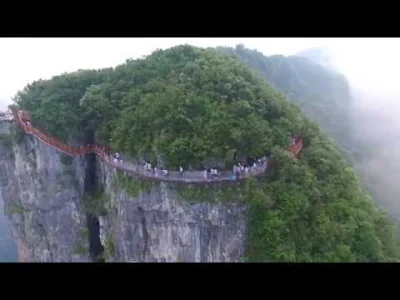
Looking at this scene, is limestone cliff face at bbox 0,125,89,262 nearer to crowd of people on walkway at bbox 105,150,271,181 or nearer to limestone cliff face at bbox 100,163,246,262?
limestone cliff face at bbox 100,163,246,262

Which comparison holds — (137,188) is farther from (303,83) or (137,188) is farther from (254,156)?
(303,83)

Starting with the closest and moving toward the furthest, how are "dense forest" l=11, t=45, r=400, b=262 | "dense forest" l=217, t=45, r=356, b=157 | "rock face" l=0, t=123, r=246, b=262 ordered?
"dense forest" l=11, t=45, r=400, b=262
"rock face" l=0, t=123, r=246, b=262
"dense forest" l=217, t=45, r=356, b=157

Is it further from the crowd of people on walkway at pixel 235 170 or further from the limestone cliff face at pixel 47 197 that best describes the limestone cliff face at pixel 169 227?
the limestone cliff face at pixel 47 197

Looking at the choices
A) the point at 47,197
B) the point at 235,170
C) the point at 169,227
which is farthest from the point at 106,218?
the point at 235,170

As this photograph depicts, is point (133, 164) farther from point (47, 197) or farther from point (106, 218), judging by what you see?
point (47, 197)

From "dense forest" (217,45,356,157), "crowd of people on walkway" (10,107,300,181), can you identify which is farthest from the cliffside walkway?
"dense forest" (217,45,356,157)

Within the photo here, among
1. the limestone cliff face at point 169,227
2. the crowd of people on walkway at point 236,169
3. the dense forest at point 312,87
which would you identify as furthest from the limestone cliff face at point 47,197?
the dense forest at point 312,87
